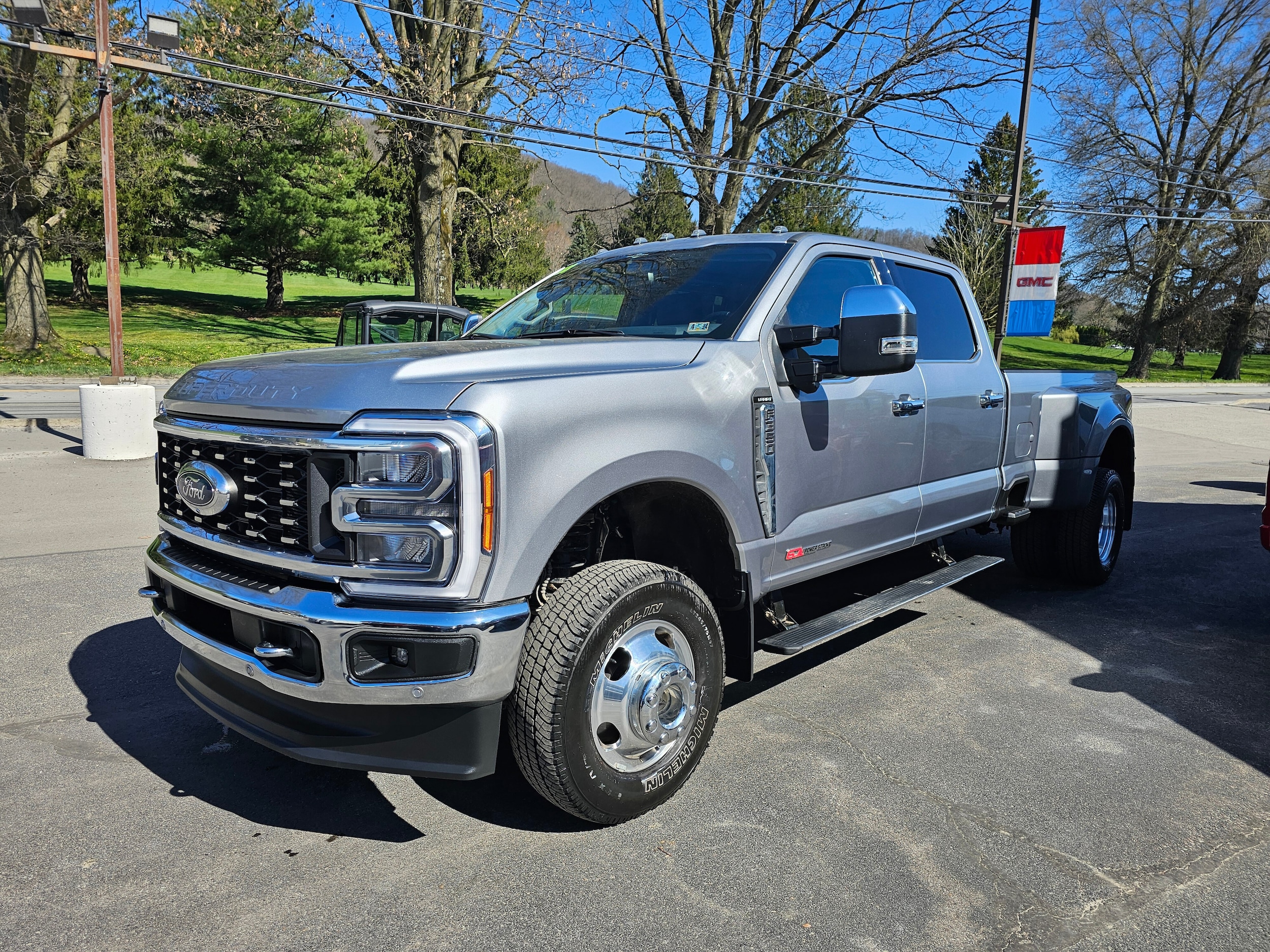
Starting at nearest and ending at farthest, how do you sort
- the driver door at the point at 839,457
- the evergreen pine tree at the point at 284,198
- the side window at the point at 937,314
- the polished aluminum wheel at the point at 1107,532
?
the driver door at the point at 839,457, the side window at the point at 937,314, the polished aluminum wheel at the point at 1107,532, the evergreen pine tree at the point at 284,198

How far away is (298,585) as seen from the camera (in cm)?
262

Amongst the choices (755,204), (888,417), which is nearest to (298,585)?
(888,417)

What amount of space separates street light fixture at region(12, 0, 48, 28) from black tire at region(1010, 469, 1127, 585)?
45.3ft

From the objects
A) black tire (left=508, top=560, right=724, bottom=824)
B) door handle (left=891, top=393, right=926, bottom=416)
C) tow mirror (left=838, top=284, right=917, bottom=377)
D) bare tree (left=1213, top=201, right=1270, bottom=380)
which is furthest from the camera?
bare tree (left=1213, top=201, right=1270, bottom=380)

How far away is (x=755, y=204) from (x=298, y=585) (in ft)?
87.5

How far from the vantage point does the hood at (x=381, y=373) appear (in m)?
2.54

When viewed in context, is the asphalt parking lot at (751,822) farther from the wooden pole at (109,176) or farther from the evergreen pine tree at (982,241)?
the evergreen pine tree at (982,241)

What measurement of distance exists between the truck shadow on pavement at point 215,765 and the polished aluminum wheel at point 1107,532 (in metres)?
5.04

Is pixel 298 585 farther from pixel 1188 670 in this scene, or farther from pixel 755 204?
pixel 755 204

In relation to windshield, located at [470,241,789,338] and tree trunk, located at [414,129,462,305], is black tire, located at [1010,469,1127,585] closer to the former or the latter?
windshield, located at [470,241,789,338]

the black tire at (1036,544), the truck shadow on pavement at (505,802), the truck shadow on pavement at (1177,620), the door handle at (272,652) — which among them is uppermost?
the door handle at (272,652)

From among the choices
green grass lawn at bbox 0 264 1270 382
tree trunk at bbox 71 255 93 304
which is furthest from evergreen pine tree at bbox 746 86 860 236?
tree trunk at bbox 71 255 93 304

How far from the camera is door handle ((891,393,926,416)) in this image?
4.14 meters

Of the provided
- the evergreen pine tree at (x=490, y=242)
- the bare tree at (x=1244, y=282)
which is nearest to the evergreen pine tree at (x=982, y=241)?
the bare tree at (x=1244, y=282)
